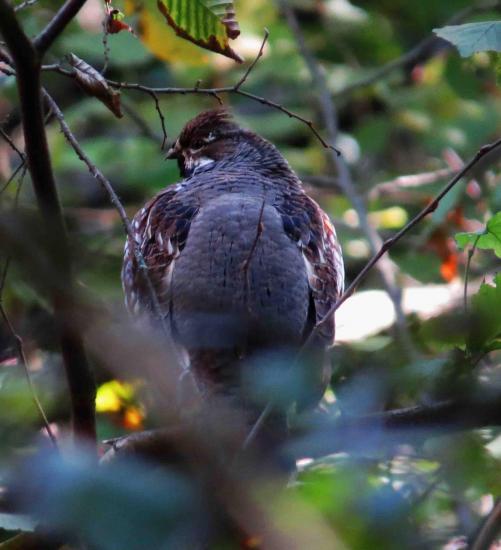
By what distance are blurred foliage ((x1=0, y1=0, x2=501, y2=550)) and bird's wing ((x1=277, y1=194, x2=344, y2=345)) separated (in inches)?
12.7

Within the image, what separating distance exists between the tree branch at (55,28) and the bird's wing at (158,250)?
1865mm

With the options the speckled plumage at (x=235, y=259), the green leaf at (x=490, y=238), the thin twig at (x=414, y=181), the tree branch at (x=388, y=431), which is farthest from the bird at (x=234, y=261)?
the thin twig at (x=414, y=181)

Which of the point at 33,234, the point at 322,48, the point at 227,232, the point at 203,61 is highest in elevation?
the point at 322,48

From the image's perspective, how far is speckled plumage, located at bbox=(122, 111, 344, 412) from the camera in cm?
443

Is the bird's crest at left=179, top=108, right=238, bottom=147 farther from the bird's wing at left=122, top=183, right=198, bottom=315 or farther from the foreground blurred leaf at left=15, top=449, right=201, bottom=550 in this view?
the foreground blurred leaf at left=15, top=449, right=201, bottom=550

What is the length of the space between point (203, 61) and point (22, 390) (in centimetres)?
443

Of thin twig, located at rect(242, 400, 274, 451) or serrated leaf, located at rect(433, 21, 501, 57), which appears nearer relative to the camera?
thin twig, located at rect(242, 400, 274, 451)

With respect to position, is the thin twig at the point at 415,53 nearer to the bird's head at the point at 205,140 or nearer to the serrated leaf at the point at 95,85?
the bird's head at the point at 205,140

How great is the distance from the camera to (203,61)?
6.37 meters

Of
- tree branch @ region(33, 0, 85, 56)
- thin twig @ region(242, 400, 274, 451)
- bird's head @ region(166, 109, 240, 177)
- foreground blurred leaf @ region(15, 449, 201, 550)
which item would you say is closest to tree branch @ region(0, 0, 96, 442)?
tree branch @ region(33, 0, 85, 56)

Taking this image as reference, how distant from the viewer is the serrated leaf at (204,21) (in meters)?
3.67

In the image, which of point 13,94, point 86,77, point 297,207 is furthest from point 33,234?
point 13,94

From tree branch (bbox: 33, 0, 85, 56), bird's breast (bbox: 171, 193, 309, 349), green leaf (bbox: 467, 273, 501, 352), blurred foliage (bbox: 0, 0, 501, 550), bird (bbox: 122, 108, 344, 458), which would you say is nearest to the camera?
blurred foliage (bbox: 0, 0, 501, 550)

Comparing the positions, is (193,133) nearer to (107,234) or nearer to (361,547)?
(107,234)
